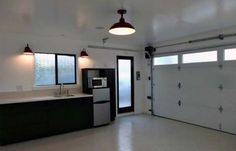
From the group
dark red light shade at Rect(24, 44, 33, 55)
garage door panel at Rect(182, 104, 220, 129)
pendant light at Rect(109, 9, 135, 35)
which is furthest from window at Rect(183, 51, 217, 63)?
dark red light shade at Rect(24, 44, 33, 55)

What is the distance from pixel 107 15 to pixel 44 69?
102 inches

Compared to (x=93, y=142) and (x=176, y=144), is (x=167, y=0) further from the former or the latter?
(x=93, y=142)

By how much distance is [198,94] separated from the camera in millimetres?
5164

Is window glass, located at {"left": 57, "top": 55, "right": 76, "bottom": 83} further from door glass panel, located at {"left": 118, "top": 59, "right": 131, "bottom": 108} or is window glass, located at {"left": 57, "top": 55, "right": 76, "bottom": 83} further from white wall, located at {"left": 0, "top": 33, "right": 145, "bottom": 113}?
door glass panel, located at {"left": 118, "top": 59, "right": 131, "bottom": 108}

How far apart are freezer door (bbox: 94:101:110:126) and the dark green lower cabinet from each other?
15 cm

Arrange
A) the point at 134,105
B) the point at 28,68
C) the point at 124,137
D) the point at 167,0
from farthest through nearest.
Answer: the point at 134,105 < the point at 28,68 < the point at 124,137 < the point at 167,0

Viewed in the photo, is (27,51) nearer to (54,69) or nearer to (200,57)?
(54,69)

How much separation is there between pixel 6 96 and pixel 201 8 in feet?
14.8

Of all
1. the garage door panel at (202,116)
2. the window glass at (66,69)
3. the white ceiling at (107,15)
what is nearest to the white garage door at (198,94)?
the garage door panel at (202,116)

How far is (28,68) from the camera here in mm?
4668

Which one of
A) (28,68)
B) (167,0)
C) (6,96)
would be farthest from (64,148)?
(167,0)

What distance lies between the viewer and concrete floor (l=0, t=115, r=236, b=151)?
144 inches

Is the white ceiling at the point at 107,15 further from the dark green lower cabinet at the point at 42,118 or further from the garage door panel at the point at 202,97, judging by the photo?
Answer: the dark green lower cabinet at the point at 42,118

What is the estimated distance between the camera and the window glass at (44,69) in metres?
4.82
